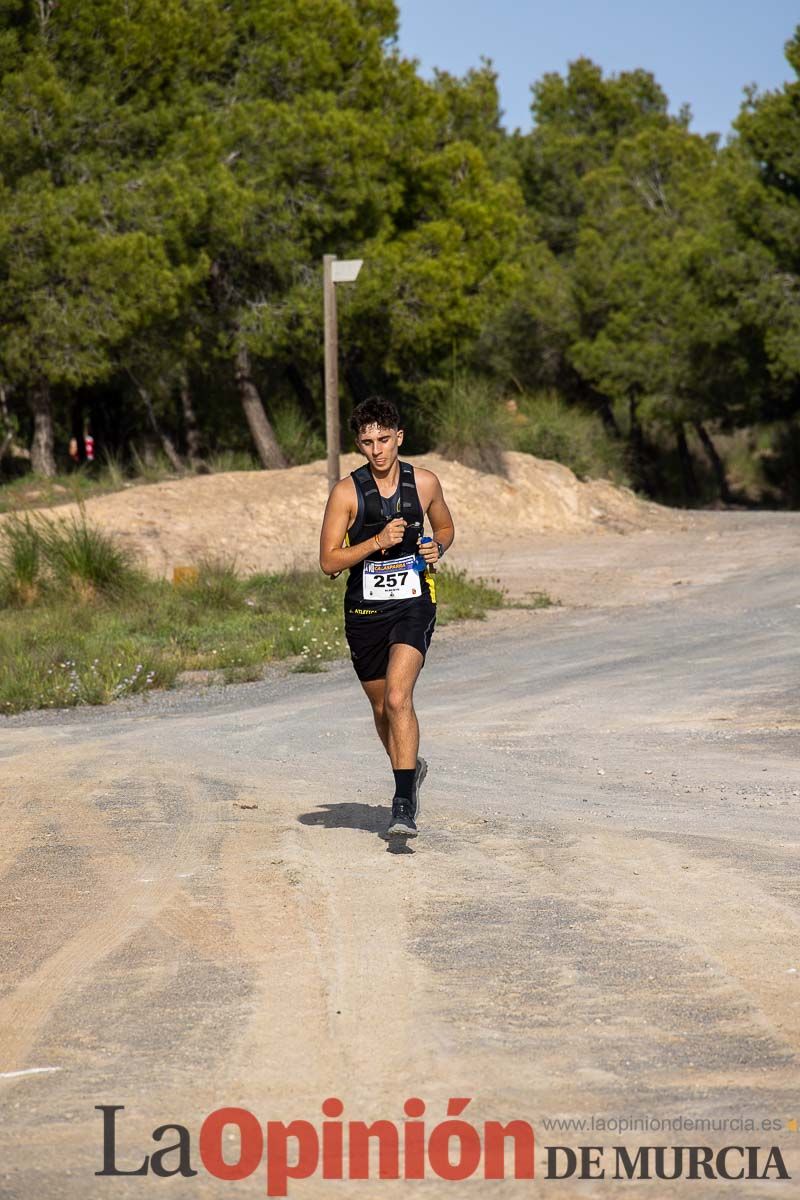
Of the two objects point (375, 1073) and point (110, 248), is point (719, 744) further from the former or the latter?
point (110, 248)

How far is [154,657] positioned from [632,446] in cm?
3390

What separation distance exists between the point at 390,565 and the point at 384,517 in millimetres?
214

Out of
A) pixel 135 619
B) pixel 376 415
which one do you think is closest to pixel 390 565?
pixel 376 415

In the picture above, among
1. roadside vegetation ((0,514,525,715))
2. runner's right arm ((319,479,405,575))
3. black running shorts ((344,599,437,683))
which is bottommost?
roadside vegetation ((0,514,525,715))

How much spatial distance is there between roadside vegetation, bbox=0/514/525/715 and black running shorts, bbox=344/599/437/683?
283 inches

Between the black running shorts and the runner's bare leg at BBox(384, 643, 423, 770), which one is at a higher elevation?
the black running shorts

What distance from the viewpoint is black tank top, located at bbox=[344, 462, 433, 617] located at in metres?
7.02

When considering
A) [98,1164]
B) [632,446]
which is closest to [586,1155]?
[98,1164]

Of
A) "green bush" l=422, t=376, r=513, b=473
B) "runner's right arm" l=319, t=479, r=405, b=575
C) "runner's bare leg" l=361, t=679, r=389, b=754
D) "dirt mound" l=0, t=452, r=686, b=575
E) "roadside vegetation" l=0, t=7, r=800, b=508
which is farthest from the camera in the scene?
"green bush" l=422, t=376, r=513, b=473

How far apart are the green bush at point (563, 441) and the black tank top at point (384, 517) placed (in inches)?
1065

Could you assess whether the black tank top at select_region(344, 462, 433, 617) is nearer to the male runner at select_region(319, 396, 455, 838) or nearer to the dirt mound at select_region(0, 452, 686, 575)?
the male runner at select_region(319, 396, 455, 838)

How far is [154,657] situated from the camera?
15539mm

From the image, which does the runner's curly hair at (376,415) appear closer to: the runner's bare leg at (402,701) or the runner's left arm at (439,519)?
the runner's left arm at (439,519)

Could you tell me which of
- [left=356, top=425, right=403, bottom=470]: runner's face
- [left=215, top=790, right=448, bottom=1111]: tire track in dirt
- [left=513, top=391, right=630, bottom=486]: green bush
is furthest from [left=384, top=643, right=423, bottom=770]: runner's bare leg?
[left=513, top=391, right=630, bottom=486]: green bush
